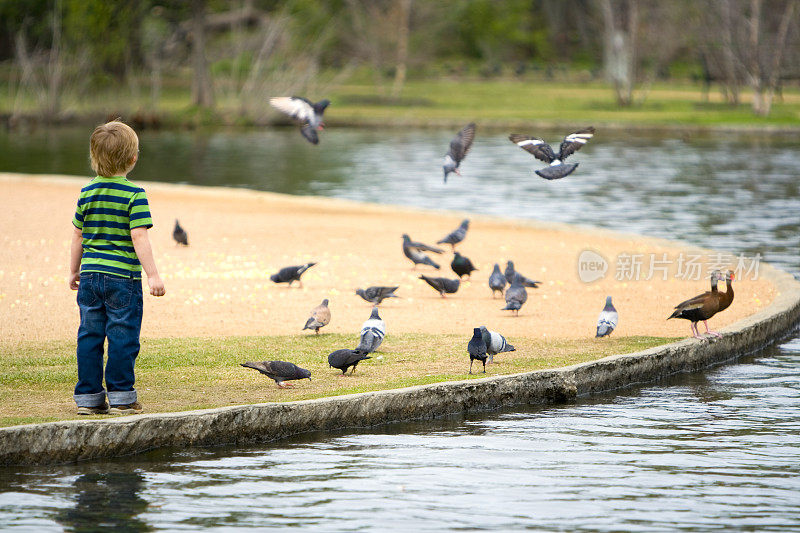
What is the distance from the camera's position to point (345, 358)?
9.59 metres

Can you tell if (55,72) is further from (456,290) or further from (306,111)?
(456,290)

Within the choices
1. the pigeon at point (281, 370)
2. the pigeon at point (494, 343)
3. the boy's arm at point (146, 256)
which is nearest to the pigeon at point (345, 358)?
the pigeon at point (281, 370)

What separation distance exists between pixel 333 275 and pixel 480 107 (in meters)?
43.1

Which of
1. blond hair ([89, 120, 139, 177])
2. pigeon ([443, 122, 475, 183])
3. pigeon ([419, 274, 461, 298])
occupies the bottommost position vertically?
pigeon ([419, 274, 461, 298])

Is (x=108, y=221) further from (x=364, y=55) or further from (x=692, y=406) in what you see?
(x=364, y=55)

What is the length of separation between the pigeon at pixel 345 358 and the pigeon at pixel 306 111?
4.07 meters

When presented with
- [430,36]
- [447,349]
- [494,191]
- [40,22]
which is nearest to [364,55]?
[430,36]

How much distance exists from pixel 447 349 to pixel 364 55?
2112 inches

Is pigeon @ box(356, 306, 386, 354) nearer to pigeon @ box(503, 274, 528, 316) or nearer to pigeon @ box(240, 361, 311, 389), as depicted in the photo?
pigeon @ box(240, 361, 311, 389)

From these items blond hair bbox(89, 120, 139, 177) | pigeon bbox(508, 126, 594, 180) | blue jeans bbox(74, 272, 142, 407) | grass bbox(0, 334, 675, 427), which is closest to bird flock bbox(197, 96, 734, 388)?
pigeon bbox(508, 126, 594, 180)

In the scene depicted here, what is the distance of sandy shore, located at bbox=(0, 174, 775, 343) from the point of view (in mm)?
12133

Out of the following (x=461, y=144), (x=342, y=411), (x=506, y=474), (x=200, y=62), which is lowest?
(x=506, y=474)

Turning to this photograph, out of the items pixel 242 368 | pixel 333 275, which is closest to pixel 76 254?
pixel 242 368

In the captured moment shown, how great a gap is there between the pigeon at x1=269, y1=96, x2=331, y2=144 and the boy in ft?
18.5
